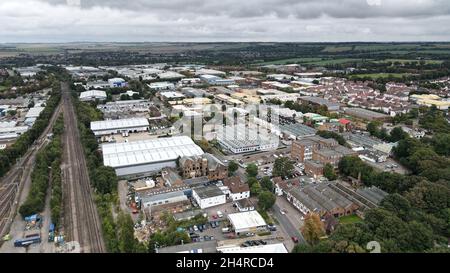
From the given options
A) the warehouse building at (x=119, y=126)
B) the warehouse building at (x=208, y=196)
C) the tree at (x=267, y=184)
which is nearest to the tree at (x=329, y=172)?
the tree at (x=267, y=184)

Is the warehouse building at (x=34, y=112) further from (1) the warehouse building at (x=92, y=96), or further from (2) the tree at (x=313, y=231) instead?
(2) the tree at (x=313, y=231)

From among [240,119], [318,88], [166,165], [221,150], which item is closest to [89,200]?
[166,165]

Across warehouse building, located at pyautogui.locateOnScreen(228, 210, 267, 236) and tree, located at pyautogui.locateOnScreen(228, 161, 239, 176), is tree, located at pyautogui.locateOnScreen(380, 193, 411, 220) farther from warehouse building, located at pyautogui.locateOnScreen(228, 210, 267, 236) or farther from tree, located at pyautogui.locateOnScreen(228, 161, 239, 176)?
tree, located at pyautogui.locateOnScreen(228, 161, 239, 176)

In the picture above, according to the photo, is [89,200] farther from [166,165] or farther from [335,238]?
[335,238]

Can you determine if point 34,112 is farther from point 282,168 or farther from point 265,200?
point 265,200

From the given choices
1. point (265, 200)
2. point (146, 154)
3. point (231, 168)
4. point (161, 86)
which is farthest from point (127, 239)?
point (161, 86)
